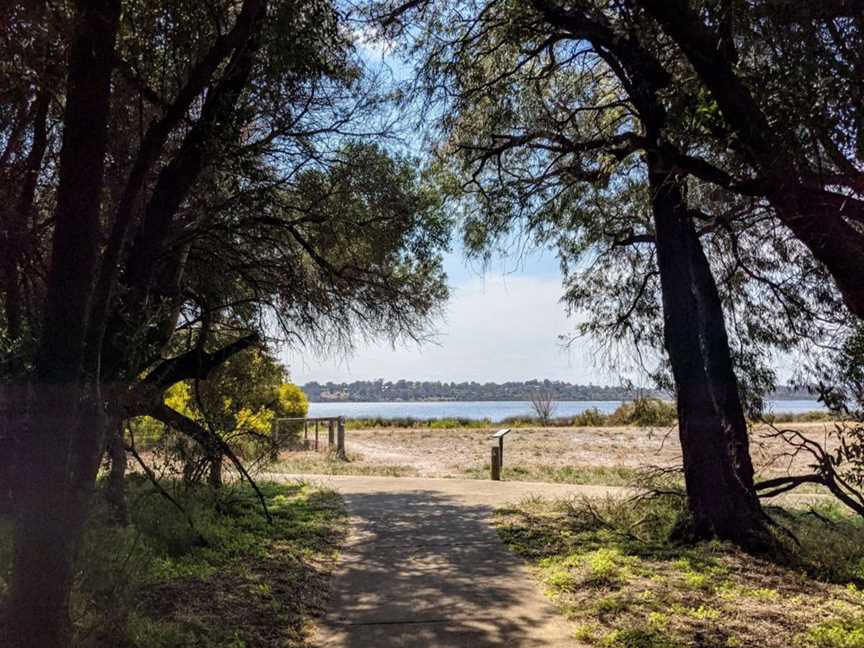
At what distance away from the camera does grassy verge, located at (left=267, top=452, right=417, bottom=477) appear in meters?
15.5

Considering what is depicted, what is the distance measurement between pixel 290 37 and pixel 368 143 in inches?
131

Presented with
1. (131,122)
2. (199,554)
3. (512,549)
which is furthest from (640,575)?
(131,122)

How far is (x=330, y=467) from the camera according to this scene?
16391 mm

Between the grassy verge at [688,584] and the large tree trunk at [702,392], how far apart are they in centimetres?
41

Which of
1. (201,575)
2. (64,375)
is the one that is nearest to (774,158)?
(64,375)

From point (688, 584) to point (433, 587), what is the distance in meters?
2.17

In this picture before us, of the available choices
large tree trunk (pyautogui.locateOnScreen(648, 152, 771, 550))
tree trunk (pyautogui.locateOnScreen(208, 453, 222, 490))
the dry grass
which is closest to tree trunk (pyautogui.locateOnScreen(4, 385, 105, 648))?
tree trunk (pyautogui.locateOnScreen(208, 453, 222, 490))

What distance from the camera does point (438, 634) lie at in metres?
4.45

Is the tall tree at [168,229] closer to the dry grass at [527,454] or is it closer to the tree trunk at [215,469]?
the tree trunk at [215,469]

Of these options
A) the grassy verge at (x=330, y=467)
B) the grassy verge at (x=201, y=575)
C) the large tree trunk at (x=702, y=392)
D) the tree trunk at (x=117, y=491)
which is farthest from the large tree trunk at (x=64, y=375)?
the grassy verge at (x=330, y=467)

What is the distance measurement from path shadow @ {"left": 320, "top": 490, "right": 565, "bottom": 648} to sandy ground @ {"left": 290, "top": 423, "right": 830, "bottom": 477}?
8123 mm

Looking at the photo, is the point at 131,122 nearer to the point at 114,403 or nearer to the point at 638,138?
the point at 114,403

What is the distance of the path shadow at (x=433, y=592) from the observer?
4430 millimetres

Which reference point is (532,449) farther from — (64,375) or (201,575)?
(64,375)
